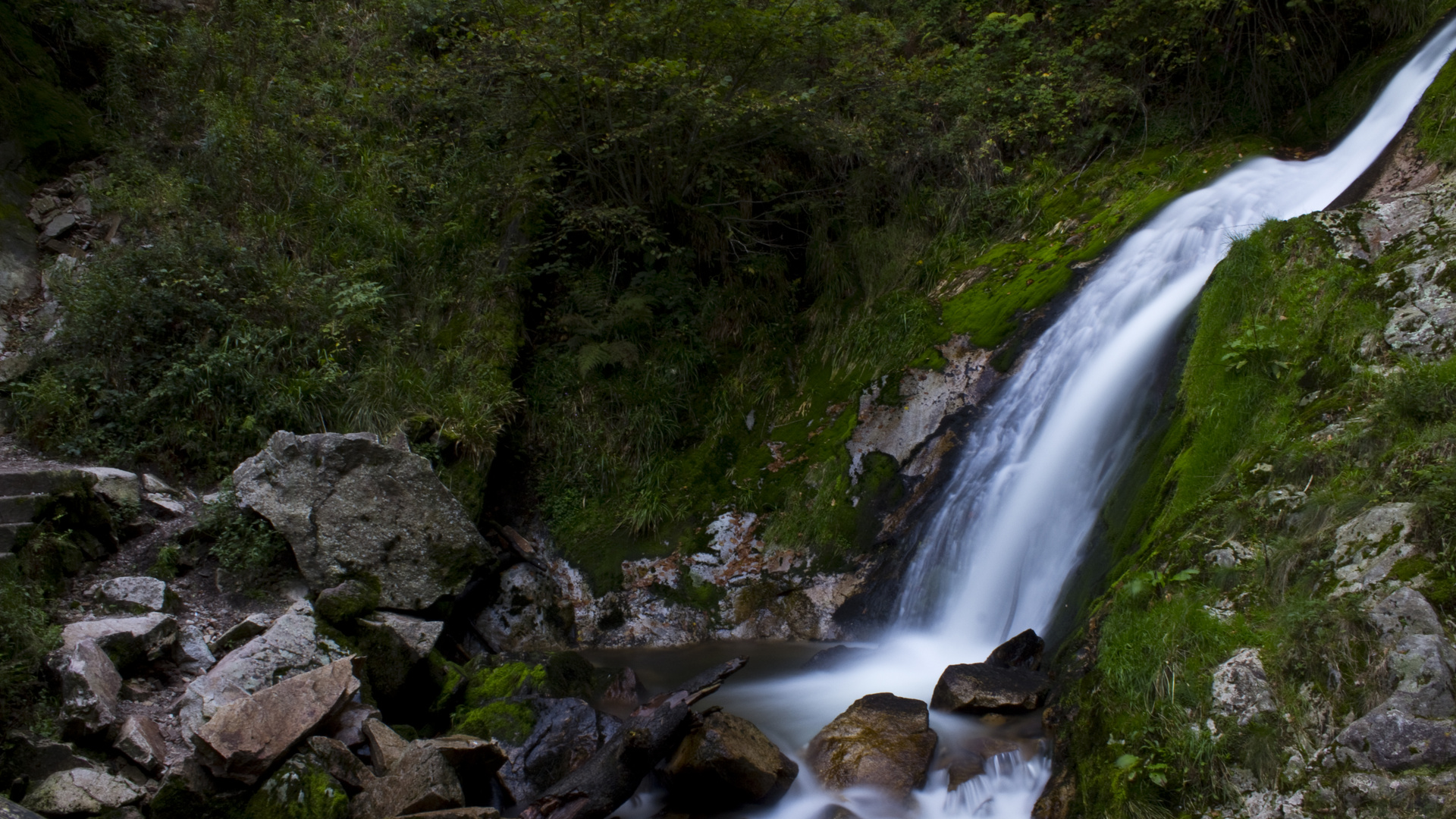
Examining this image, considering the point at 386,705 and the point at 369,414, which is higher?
the point at 369,414

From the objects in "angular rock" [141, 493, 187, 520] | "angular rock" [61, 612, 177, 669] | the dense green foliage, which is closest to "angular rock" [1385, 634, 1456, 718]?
the dense green foliage

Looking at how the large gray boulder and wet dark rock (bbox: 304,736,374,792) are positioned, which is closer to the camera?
wet dark rock (bbox: 304,736,374,792)

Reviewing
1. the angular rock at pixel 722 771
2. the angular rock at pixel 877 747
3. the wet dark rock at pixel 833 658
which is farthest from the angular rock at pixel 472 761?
the wet dark rock at pixel 833 658

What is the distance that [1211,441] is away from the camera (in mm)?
4551

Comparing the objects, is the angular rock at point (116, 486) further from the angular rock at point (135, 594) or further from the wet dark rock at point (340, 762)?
the wet dark rock at point (340, 762)

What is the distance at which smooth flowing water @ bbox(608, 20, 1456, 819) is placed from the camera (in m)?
5.42

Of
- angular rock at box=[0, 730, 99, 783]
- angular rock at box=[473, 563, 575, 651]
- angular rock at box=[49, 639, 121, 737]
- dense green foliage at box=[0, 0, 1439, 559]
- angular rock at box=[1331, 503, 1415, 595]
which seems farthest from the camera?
dense green foliage at box=[0, 0, 1439, 559]

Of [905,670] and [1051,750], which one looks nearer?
[1051,750]

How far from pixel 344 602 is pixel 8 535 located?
1.96 meters

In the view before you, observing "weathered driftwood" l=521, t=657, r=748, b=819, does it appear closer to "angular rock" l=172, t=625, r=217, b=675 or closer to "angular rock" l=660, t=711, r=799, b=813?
"angular rock" l=660, t=711, r=799, b=813

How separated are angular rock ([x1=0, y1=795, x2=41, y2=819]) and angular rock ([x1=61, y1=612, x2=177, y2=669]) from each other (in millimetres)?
1211

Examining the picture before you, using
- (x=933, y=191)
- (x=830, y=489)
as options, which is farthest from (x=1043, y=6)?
(x=830, y=489)

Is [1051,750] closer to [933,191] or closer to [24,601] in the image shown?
[24,601]

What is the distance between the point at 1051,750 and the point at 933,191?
634cm
